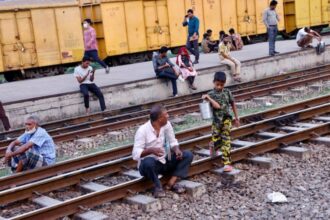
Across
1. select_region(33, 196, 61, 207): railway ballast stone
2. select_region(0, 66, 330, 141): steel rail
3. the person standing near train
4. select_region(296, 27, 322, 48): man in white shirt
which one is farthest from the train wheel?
select_region(33, 196, 61, 207): railway ballast stone

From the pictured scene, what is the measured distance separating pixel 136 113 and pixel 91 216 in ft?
21.5

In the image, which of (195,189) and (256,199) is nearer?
(256,199)

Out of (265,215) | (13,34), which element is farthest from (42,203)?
(13,34)

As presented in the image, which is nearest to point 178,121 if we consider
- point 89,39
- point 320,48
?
point 89,39

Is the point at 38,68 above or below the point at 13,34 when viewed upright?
below

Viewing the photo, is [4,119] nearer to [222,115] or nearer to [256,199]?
[222,115]

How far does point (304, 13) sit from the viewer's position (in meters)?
29.2

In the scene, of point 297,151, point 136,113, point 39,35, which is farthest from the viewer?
point 39,35

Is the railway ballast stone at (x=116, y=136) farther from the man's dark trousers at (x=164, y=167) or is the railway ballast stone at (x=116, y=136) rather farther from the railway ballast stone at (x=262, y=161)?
the man's dark trousers at (x=164, y=167)

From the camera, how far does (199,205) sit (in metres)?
6.37

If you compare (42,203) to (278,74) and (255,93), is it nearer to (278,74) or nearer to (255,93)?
(255,93)

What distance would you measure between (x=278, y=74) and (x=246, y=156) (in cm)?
1001

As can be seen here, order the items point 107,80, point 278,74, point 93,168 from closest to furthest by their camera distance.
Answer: point 93,168 → point 107,80 → point 278,74

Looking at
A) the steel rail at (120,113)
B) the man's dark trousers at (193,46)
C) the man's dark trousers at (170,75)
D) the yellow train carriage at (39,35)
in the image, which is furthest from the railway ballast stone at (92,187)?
the yellow train carriage at (39,35)
